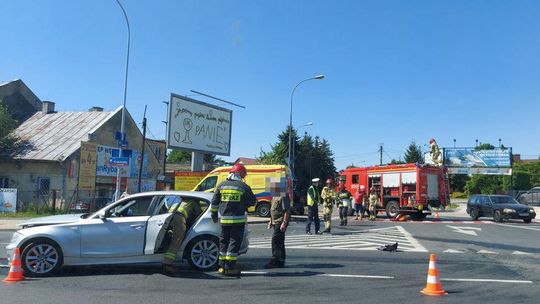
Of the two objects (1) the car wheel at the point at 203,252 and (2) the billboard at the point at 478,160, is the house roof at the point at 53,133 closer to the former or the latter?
(1) the car wheel at the point at 203,252

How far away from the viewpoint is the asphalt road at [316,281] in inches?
270

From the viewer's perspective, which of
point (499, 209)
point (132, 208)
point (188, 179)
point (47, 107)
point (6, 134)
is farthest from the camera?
point (47, 107)

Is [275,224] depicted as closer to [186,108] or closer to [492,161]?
[186,108]

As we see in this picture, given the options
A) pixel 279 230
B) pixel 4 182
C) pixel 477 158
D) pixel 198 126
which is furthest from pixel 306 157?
pixel 279 230

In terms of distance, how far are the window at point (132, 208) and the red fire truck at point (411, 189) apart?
66.1ft

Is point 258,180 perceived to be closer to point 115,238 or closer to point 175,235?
point 175,235

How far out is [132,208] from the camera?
8.57m

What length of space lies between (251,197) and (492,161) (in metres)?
56.0

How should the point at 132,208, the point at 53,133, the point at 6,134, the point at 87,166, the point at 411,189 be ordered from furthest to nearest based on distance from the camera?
the point at 53,133 < the point at 6,134 < the point at 87,166 < the point at 411,189 < the point at 132,208

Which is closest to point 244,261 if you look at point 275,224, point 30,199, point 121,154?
point 275,224

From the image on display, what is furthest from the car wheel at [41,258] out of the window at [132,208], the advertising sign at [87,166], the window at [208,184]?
the advertising sign at [87,166]

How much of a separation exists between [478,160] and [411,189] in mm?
36610

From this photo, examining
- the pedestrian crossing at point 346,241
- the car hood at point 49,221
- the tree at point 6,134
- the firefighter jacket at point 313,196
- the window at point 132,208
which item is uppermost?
the tree at point 6,134

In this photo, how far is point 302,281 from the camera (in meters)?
8.00
